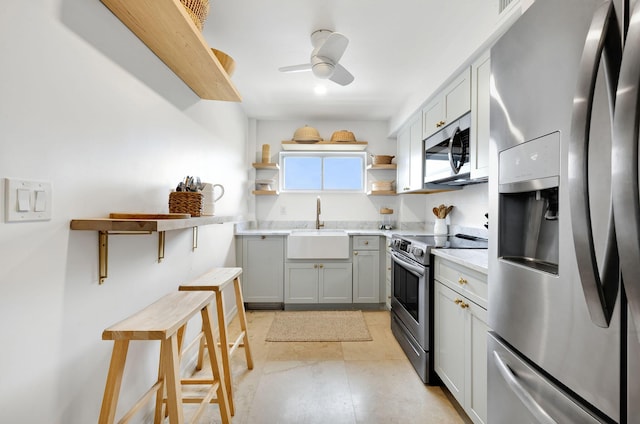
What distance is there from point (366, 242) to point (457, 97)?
1.79 metres

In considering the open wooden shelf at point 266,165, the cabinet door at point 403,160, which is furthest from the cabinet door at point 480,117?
the open wooden shelf at point 266,165

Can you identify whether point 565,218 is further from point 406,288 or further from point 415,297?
point 406,288

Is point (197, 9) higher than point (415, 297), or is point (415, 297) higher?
point (197, 9)

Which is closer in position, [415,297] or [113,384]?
[113,384]

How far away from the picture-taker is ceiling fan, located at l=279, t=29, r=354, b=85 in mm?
1808

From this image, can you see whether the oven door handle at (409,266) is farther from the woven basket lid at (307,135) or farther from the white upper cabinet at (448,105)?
the woven basket lid at (307,135)

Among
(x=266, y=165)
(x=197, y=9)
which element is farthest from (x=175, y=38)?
(x=266, y=165)

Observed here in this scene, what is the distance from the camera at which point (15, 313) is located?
0.86 m

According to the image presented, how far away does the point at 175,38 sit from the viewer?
138 centimetres

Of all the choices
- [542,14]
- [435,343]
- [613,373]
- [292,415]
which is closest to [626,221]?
[613,373]

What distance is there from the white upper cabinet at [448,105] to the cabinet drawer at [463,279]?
42.3 inches

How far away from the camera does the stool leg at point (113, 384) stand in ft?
3.42

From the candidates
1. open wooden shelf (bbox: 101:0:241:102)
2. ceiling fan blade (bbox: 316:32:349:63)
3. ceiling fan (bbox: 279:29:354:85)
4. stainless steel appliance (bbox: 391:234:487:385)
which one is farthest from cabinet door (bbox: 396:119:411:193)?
open wooden shelf (bbox: 101:0:241:102)

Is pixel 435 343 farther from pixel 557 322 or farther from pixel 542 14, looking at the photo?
pixel 542 14
